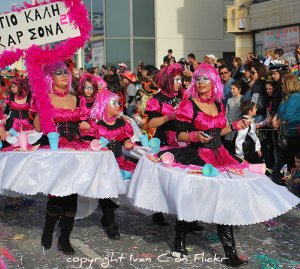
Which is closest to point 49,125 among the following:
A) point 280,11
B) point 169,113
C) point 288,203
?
point 169,113

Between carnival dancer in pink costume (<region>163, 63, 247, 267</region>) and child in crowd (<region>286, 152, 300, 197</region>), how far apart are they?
2.51 meters

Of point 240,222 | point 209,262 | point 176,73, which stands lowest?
point 209,262

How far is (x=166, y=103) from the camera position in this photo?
6875mm

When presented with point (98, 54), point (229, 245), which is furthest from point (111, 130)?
point (98, 54)

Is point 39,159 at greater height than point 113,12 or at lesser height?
lesser

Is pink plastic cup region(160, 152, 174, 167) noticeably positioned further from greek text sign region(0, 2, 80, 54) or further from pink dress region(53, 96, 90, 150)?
greek text sign region(0, 2, 80, 54)

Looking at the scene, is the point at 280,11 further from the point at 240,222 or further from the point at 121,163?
the point at 240,222

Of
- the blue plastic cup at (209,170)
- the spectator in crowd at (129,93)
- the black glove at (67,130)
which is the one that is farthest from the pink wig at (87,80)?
the spectator in crowd at (129,93)

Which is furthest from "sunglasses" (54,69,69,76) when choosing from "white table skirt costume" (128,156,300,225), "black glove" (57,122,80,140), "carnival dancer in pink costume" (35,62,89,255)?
"white table skirt costume" (128,156,300,225)

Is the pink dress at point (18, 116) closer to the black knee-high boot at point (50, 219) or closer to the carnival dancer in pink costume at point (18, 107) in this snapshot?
the carnival dancer in pink costume at point (18, 107)

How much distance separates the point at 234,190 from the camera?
5.13 meters

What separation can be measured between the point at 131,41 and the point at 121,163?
64.8 feet

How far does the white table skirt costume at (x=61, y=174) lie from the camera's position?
223 inches

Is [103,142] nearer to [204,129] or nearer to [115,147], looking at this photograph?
[115,147]
